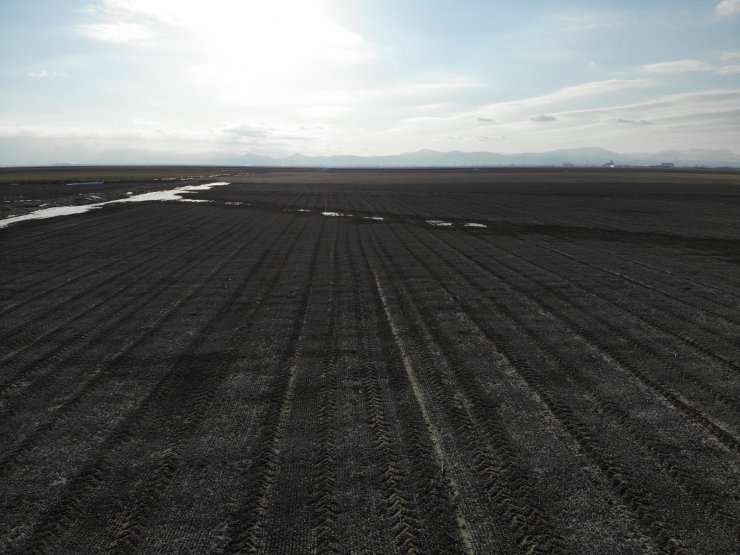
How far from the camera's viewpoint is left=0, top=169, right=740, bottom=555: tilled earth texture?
3861 millimetres

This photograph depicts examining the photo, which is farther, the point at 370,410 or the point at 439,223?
the point at 439,223

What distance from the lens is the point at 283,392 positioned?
20.6 ft

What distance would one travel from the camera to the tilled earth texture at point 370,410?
12.7 ft

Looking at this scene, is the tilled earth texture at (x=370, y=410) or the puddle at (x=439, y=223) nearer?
the tilled earth texture at (x=370, y=410)

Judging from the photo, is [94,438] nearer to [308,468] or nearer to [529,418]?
[308,468]

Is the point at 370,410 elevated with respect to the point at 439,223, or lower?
lower

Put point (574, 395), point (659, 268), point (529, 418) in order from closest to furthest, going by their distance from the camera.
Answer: point (529, 418)
point (574, 395)
point (659, 268)

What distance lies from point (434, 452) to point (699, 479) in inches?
103

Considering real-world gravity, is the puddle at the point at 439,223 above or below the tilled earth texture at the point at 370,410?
above

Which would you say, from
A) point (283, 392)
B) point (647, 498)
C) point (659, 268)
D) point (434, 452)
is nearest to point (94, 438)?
point (283, 392)

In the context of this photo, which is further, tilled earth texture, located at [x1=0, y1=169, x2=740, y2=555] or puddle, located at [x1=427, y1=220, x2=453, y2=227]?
puddle, located at [x1=427, y1=220, x2=453, y2=227]

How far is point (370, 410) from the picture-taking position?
5754 millimetres

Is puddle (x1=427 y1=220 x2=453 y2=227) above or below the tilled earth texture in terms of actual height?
above

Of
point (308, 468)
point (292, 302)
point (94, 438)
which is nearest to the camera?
point (308, 468)
